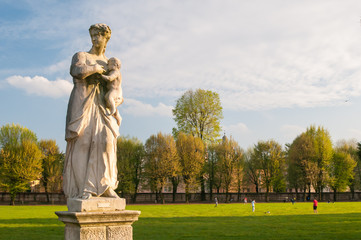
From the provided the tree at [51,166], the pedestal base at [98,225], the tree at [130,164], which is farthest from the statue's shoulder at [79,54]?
the tree at [51,166]

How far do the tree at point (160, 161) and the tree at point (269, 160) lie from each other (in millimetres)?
19290

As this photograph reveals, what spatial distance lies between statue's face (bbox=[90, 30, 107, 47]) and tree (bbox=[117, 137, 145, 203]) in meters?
55.2

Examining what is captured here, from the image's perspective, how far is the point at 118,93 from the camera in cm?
656

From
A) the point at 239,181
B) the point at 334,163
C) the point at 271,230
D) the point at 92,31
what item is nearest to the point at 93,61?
the point at 92,31

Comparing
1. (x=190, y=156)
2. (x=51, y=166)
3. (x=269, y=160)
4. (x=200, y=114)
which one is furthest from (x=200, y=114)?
(x=51, y=166)

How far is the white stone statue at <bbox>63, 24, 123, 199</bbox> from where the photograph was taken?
19.7 feet

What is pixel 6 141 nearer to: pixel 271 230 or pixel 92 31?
pixel 271 230

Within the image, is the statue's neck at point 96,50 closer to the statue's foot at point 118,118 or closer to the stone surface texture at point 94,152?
the stone surface texture at point 94,152

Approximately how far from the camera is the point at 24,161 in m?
54.8

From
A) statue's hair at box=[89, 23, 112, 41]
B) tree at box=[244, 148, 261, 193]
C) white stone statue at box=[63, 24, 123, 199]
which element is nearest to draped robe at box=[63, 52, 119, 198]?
white stone statue at box=[63, 24, 123, 199]

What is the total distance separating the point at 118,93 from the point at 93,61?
75 cm

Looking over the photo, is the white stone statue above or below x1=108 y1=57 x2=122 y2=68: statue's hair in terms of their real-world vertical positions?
below

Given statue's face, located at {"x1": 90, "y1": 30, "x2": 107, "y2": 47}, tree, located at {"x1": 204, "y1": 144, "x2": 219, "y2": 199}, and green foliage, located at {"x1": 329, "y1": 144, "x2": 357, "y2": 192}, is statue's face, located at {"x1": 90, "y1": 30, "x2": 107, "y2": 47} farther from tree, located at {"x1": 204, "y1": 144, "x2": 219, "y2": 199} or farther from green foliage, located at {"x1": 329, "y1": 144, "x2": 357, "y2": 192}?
green foliage, located at {"x1": 329, "y1": 144, "x2": 357, "y2": 192}

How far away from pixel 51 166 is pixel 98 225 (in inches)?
2349
